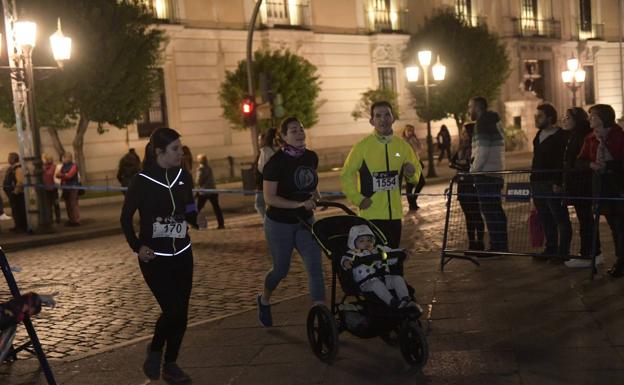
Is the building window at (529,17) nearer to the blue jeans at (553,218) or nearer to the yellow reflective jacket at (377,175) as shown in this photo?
the blue jeans at (553,218)

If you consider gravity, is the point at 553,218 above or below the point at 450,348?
above

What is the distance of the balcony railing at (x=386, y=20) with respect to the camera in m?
38.0

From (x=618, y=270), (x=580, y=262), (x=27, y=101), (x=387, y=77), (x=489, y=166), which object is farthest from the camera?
(x=387, y=77)

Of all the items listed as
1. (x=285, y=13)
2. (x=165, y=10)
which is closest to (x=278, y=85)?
(x=165, y=10)

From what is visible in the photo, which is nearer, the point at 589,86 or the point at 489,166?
the point at 489,166

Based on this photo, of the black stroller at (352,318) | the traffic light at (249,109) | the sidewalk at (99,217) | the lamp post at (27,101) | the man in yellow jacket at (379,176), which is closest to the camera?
the black stroller at (352,318)

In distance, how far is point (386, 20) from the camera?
39.0 m

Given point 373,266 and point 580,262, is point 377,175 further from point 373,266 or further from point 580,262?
point 580,262

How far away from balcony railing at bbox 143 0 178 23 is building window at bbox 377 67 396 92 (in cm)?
1152

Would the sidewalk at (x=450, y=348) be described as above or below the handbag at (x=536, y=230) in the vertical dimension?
below

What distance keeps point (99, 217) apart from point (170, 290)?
14770 millimetres

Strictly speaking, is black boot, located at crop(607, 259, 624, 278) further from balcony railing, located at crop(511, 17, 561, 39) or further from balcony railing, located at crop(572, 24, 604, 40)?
balcony railing, located at crop(572, 24, 604, 40)

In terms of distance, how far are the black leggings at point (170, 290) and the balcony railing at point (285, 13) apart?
91.9ft

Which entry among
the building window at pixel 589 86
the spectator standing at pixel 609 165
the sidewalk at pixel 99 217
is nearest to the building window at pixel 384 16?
the sidewalk at pixel 99 217
